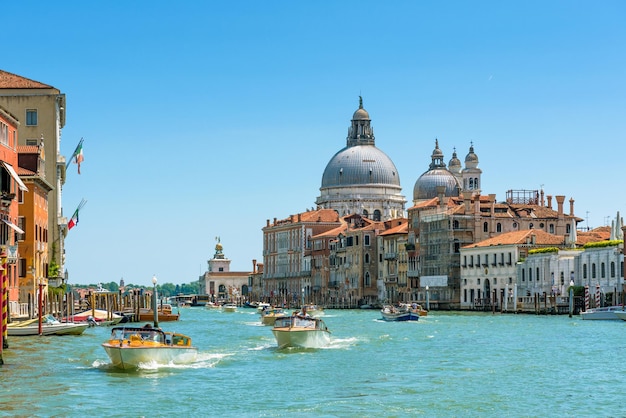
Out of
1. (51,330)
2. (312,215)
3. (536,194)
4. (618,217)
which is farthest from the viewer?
(312,215)

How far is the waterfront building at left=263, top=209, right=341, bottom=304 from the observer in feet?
473

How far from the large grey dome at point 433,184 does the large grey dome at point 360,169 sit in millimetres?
4784

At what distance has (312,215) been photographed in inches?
5738

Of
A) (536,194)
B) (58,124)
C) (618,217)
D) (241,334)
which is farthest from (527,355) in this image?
(536,194)

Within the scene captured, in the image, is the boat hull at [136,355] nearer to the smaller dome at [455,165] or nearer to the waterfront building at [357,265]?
the waterfront building at [357,265]

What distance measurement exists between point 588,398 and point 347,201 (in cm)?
12698

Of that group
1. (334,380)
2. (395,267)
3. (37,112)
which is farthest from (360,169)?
(334,380)

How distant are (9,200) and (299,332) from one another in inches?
434

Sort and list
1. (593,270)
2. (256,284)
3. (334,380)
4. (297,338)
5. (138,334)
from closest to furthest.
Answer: (334,380)
(138,334)
(297,338)
(593,270)
(256,284)

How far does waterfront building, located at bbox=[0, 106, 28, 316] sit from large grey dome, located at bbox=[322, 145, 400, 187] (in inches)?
4135

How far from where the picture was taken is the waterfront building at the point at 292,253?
473 ft

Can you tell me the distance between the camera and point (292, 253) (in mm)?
149000

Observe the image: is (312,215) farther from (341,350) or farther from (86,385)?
(86,385)

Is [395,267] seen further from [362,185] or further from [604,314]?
[604,314]
